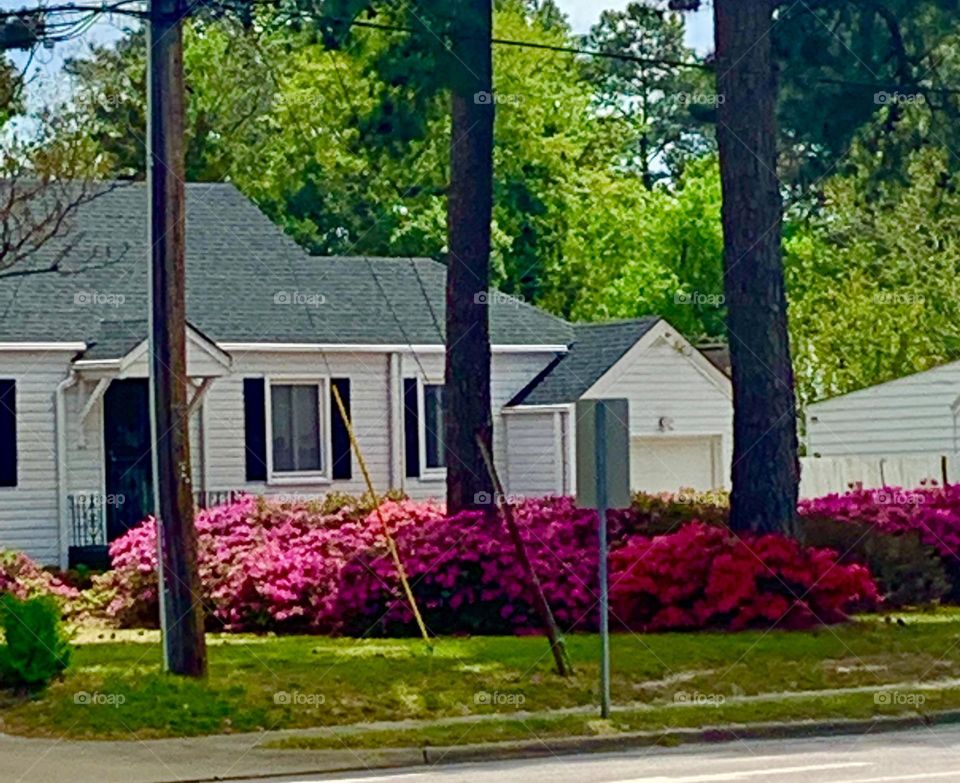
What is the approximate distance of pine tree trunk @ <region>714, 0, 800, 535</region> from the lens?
93.0 ft

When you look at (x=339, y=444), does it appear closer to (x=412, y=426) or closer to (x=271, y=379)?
(x=271, y=379)

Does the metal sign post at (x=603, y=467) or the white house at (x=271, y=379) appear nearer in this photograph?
the metal sign post at (x=603, y=467)

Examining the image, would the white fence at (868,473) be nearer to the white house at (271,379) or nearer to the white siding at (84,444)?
the white house at (271,379)

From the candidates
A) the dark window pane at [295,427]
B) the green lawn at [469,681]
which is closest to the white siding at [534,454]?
the dark window pane at [295,427]

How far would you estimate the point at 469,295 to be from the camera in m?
29.6

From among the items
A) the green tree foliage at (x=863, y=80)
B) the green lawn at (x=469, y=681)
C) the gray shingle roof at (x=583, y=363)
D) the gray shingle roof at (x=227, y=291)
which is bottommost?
the green lawn at (x=469, y=681)

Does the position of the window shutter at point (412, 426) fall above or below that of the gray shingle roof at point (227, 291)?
below

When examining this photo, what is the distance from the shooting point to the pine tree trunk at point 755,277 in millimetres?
28359

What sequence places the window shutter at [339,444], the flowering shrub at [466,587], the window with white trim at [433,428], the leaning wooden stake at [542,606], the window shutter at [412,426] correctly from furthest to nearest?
the window with white trim at [433,428]
the window shutter at [412,426]
the window shutter at [339,444]
the flowering shrub at [466,587]
the leaning wooden stake at [542,606]

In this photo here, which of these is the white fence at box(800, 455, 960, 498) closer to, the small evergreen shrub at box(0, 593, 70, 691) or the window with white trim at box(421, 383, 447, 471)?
the window with white trim at box(421, 383, 447, 471)

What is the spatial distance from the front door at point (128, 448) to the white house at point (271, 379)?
3cm

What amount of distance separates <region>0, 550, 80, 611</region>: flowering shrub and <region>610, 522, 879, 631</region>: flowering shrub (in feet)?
24.0

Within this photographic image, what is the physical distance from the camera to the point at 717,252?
234 feet

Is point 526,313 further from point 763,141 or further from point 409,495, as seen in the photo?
point 763,141
